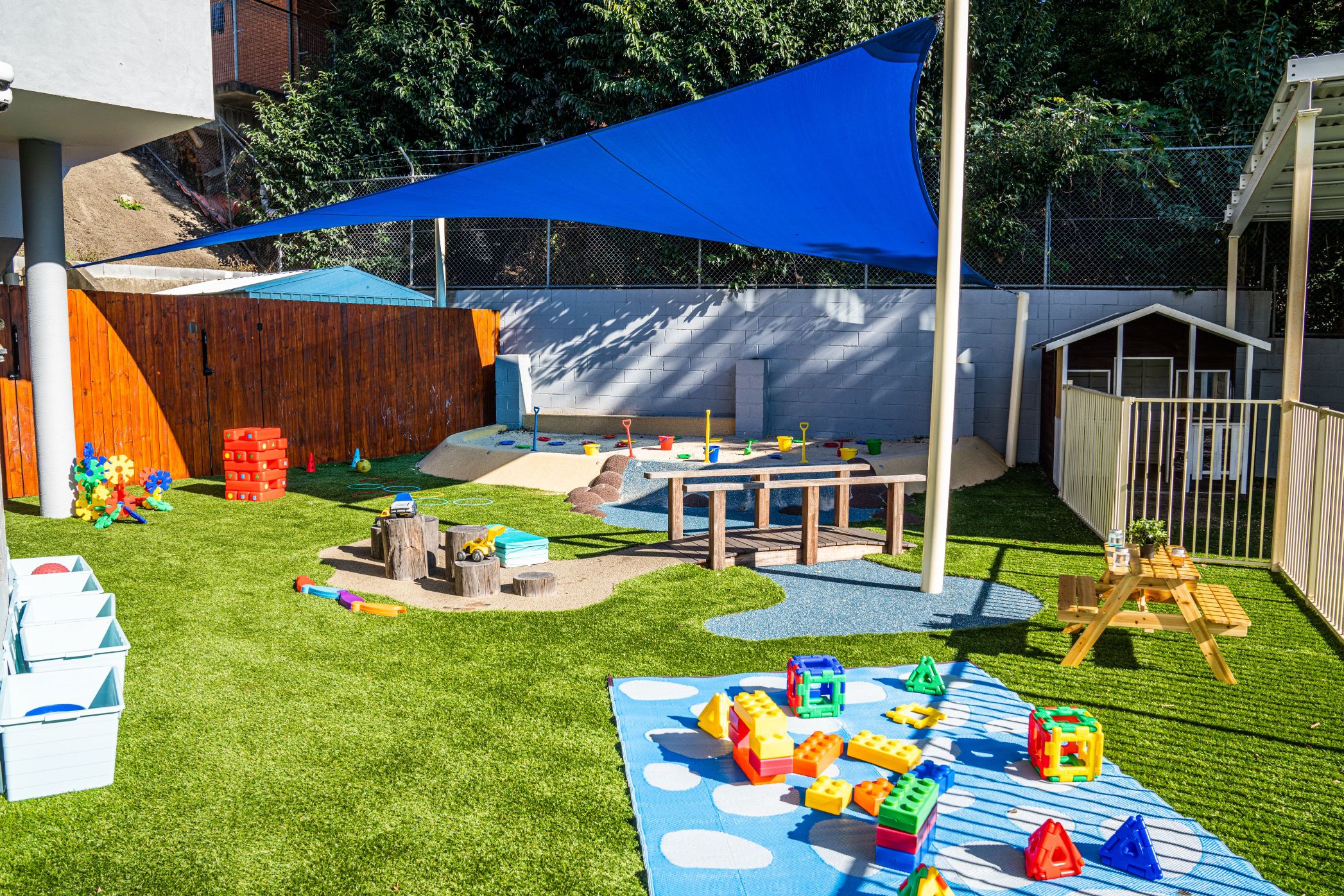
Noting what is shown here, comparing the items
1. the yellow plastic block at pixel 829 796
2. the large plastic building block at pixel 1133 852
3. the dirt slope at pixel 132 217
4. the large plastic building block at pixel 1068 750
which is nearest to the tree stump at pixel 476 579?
the yellow plastic block at pixel 829 796

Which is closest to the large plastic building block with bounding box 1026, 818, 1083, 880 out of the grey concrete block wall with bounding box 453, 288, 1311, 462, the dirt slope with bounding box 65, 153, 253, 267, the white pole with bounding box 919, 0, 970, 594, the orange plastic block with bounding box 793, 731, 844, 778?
the orange plastic block with bounding box 793, 731, 844, 778

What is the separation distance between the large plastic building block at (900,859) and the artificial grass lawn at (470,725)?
2.85 feet

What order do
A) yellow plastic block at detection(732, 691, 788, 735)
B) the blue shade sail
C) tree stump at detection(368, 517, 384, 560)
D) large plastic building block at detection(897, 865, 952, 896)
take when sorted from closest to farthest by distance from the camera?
large plastic building block at detection(897, 865, 952, 896) → yellow plastic block at detection(732, 691, 788, 735) → the blue shade sail → tree stump at detection(368, 517, 384, 560)

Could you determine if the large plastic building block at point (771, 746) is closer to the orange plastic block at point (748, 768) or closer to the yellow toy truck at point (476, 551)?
the orange plastic block at point (748, 768)

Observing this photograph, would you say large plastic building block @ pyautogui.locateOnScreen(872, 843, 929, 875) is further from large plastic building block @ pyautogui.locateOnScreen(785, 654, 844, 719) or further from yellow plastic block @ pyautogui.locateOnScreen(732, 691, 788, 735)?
large plastic building block @ pyautogui.locateOnScreen(785, 654, 844, 719)

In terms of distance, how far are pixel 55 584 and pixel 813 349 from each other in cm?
1138

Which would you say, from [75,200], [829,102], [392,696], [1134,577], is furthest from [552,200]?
[75,200]

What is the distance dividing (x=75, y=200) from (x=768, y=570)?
23.1 m

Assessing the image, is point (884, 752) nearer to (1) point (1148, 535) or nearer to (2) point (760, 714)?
(2) point (760, 714)

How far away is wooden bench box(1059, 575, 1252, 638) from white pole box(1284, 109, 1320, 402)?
2706mm

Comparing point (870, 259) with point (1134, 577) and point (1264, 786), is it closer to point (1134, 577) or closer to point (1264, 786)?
point (1134, 577)

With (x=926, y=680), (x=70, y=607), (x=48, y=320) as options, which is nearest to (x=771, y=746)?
(x=926, y=680)

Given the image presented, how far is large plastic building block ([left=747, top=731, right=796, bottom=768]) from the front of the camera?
404cm

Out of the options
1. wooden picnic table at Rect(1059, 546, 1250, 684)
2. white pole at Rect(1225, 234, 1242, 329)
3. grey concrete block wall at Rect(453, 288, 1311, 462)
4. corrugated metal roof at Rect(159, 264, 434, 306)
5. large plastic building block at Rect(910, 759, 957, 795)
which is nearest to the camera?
large plastic building block at Rect(910, 759, 957, 795)
